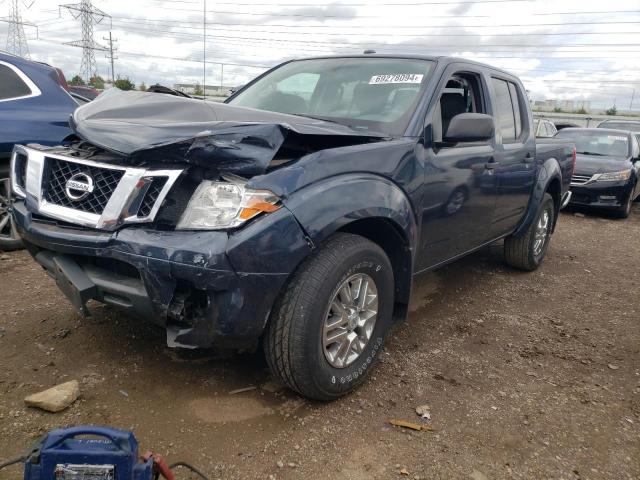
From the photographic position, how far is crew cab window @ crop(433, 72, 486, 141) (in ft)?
11.1

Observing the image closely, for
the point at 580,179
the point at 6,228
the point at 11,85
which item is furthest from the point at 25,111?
the point at 580,179

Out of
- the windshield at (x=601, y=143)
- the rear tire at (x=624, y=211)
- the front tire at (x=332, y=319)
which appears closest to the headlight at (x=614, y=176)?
the rear tire at (x=624, y=211)

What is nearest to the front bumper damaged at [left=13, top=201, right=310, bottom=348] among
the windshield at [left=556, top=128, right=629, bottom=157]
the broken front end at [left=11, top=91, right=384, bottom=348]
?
the broken front end at [left=11, top=91, right=384, bottom=348]

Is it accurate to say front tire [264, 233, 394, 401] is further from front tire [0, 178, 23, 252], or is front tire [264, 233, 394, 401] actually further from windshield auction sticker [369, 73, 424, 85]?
front tire [0, 178, 23, 252]

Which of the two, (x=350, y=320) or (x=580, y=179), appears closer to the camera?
(x=350, y=320)

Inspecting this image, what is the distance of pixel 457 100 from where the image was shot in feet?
12.3

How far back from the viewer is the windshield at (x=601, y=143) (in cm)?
1048

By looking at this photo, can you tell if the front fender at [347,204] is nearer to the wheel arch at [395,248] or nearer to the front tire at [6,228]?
the wheel arch at [395,248]

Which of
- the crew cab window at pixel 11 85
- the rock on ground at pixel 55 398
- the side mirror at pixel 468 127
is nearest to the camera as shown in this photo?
the rock on ground at pixel 55 398

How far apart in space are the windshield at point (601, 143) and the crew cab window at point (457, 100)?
748 centimetres

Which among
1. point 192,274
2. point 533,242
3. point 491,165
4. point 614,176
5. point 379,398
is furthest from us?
point 614,176

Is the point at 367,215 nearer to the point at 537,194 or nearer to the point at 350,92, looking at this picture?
the point at 350,92

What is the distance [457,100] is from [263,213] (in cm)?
214

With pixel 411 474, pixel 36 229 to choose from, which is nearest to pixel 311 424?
pixel 411 474
